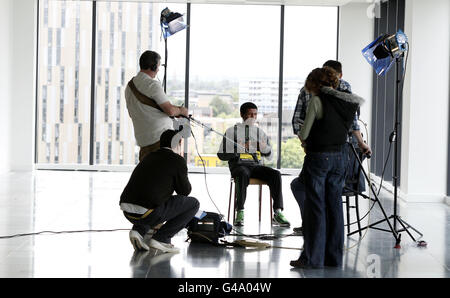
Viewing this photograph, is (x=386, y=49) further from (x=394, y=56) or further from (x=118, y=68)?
(x=118, y=68)

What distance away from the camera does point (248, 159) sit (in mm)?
6996

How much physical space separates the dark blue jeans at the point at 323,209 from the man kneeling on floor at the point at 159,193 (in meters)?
0.90

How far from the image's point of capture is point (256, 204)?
27.5 feet

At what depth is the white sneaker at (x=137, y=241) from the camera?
543cm

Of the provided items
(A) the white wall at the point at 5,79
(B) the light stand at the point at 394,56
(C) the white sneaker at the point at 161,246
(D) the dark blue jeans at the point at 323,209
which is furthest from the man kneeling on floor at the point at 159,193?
(A) the white wall at the point at 5,79

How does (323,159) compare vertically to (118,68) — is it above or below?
below

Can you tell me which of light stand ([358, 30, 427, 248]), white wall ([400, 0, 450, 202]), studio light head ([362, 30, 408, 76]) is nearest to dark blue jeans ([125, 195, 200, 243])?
light stand ([358, 30, 427, 248])

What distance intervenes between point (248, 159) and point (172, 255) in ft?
5.96

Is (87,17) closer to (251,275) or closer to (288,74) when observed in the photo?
(288,74)

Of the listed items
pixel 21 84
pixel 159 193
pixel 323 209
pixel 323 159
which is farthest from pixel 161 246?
pixel 21 84

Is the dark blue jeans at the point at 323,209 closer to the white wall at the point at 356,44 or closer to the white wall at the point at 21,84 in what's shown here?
the white wall at the point at 356,44

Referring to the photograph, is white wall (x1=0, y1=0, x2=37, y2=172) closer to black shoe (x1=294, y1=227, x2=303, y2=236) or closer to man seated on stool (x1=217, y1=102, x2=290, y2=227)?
man seated on stool (x1=217, y1=102, x2=290, y2=227)

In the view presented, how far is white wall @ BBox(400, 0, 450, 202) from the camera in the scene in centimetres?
853

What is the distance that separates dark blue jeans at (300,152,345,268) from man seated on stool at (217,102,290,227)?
165 centimetres
